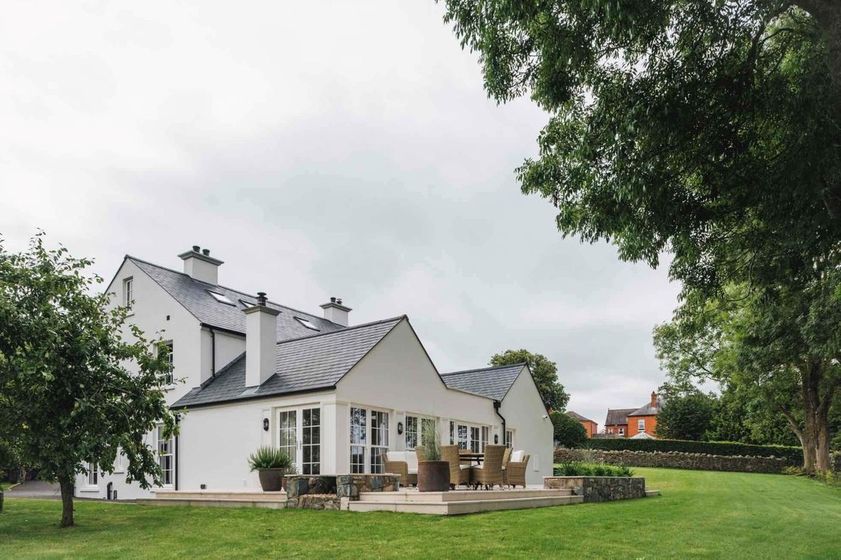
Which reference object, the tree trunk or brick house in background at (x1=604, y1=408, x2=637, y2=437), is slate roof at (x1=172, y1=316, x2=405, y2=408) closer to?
the tree trunk

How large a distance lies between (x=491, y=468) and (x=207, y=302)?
1292 centimetres

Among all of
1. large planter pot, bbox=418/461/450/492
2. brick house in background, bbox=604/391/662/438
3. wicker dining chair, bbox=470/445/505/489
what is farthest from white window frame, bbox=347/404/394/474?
brick house in background, bbox=604/391/662/438

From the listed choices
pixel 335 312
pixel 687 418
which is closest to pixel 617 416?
pixel 687 418

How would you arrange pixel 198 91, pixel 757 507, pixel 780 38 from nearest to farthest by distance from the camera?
pixel 780 38 < pixel 198 91 < pixel 757 507

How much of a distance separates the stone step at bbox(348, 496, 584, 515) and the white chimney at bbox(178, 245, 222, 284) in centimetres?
1452

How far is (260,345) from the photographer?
62.1ft

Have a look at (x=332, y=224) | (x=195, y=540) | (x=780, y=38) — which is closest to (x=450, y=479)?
(x=195, y=540)

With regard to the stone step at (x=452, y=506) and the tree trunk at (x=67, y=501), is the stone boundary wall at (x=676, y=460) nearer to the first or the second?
the stone step at (x=452, y=506)

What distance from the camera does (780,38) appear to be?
377 inches

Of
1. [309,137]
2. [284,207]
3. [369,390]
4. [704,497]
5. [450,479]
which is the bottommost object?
[704,497]

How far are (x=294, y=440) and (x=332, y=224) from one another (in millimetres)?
5718

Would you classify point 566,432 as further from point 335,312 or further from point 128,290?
point 128,290

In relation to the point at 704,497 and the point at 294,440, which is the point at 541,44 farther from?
the point at 704,497

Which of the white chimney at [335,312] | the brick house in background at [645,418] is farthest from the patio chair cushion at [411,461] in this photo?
the brick house in background at [645,418]
